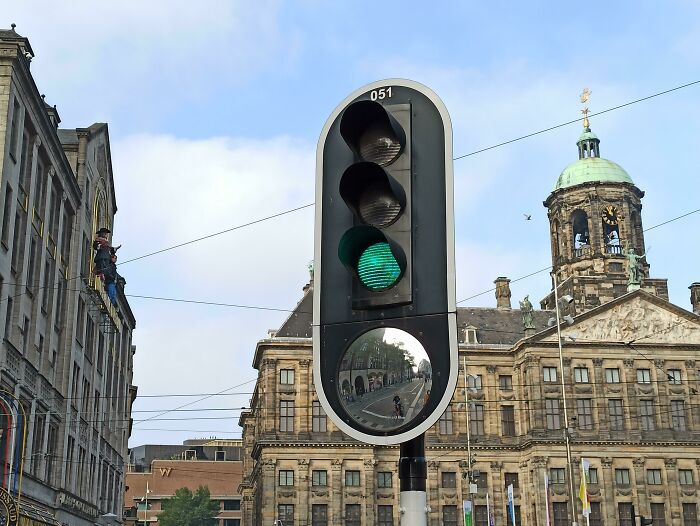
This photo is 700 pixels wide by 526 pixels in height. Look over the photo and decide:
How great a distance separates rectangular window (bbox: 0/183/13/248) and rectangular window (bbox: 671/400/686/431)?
56.1 m

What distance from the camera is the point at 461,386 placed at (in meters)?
69.6

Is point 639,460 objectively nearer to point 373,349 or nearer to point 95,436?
point 95,436

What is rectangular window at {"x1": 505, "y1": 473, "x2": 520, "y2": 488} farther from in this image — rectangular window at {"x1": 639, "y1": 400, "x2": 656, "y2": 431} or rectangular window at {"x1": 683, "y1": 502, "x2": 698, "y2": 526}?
rectangular window at {"x1": 683, "y1": 502, "x2": 698, "y2": 526}

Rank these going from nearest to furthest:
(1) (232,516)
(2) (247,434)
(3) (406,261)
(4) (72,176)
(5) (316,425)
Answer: (3) (406,261), (4) (72,176), (5) (316,425), (2) (247,434), (1) (232,516)

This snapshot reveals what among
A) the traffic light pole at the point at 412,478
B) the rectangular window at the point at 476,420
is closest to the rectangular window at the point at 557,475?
the rectangular window at the point at 476,420

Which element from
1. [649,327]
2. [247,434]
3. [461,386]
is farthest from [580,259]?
[247,434]

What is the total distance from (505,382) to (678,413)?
13.4 meters

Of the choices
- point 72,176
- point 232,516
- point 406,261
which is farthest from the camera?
point 232,516

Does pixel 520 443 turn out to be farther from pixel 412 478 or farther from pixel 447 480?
pixel 412 478

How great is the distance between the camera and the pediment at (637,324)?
69875 mm

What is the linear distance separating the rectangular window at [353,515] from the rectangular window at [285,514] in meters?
4.03

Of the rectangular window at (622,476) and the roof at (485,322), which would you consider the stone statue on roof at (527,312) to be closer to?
the roof at (485,322)

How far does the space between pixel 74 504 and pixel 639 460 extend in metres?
44.5

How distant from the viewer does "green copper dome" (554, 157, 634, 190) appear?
7779 centimetres
